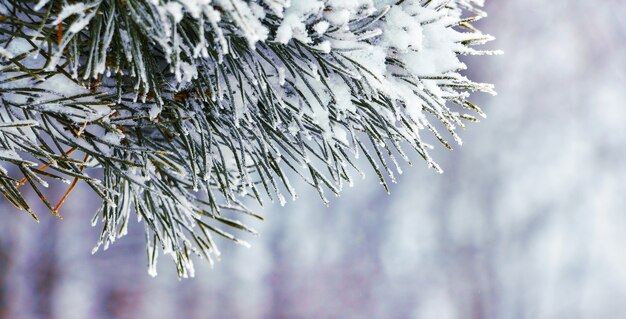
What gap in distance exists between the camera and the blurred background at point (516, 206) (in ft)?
8.48

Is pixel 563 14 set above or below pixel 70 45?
above

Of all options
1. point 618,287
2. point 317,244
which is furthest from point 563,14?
point 317,244

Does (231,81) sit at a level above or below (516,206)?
below

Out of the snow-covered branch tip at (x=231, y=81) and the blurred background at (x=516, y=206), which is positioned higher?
the blurred background at (x=516, y=206)

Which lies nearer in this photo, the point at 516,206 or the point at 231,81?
the point at 231,81

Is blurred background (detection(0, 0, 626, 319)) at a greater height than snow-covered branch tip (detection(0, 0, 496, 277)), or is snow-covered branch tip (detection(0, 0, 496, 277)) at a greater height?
blurred background (detection(0, 0, 626, 319))

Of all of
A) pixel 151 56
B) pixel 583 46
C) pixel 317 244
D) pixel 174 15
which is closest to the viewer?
pixel 174 15

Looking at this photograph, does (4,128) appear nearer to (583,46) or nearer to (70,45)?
(70,45)

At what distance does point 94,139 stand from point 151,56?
10cm

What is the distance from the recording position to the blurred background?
2584mm

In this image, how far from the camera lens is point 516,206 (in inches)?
104

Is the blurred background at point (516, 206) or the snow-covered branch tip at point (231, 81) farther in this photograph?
the blurred background at point (516, 206)

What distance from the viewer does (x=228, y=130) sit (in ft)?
1.54

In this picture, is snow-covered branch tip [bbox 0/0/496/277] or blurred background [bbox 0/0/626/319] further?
blurred background [bbox 0/0/626/319]
